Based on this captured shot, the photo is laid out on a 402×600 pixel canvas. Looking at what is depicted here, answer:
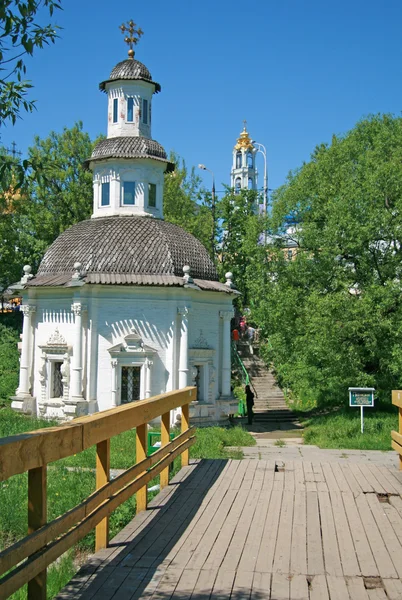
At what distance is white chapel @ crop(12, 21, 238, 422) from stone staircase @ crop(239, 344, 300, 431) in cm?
363

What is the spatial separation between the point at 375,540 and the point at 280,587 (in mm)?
1528

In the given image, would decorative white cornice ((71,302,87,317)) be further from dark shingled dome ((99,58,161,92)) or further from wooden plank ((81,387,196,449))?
wooden plank ((81,387,196,449))

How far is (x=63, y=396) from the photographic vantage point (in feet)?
79.8

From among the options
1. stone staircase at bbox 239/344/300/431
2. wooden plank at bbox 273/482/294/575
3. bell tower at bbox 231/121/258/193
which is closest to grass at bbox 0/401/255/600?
wooden plank at bbox 273/482/294/575

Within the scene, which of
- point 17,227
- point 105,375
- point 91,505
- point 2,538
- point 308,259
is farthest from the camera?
point 17,227

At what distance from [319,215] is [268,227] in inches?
102

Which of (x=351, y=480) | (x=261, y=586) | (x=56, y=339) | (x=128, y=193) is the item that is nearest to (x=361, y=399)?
(x=56, y=339)

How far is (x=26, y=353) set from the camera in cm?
2553

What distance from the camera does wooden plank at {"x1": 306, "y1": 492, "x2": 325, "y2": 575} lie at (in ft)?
17.8

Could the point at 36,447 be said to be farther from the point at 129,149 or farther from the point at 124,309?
the point at 129,149

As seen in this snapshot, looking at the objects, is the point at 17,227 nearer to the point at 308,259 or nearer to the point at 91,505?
the point at 308,259

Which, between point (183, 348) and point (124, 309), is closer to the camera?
point (124, 309)

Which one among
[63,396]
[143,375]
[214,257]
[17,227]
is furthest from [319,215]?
[17,227]

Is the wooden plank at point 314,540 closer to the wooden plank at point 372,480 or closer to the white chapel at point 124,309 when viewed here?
the wooden plank at point 372,480
